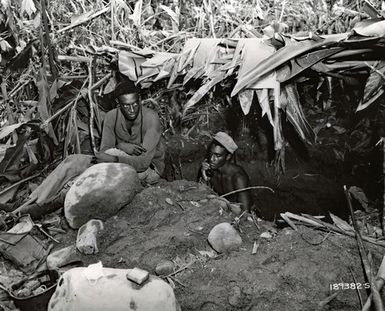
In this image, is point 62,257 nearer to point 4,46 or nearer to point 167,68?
point 167,68

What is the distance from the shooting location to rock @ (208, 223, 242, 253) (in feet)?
9.60

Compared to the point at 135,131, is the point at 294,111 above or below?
above

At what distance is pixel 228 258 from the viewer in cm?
279

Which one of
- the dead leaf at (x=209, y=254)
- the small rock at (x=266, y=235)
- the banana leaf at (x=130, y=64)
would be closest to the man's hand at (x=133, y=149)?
the banana leaf at (x=130, y=64)

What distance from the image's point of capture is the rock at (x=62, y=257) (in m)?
2.84

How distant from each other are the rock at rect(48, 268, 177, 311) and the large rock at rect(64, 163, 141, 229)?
3.89 feet

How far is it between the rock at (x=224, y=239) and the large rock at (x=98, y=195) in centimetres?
93

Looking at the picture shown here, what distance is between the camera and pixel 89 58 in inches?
187

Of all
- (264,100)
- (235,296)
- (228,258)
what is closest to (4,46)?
(264,100)

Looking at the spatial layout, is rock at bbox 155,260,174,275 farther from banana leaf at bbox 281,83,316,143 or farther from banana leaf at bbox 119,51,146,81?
banana leaf at bbox 119,51,146,81

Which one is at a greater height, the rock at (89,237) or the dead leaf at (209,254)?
the rock at (89,237)

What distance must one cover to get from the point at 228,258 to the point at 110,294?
1.06 m

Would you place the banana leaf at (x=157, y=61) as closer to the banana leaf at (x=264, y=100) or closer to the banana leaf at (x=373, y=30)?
the banana leaf at (x=264, y=100)

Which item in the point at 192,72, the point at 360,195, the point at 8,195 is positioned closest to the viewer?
the point at 192,72
